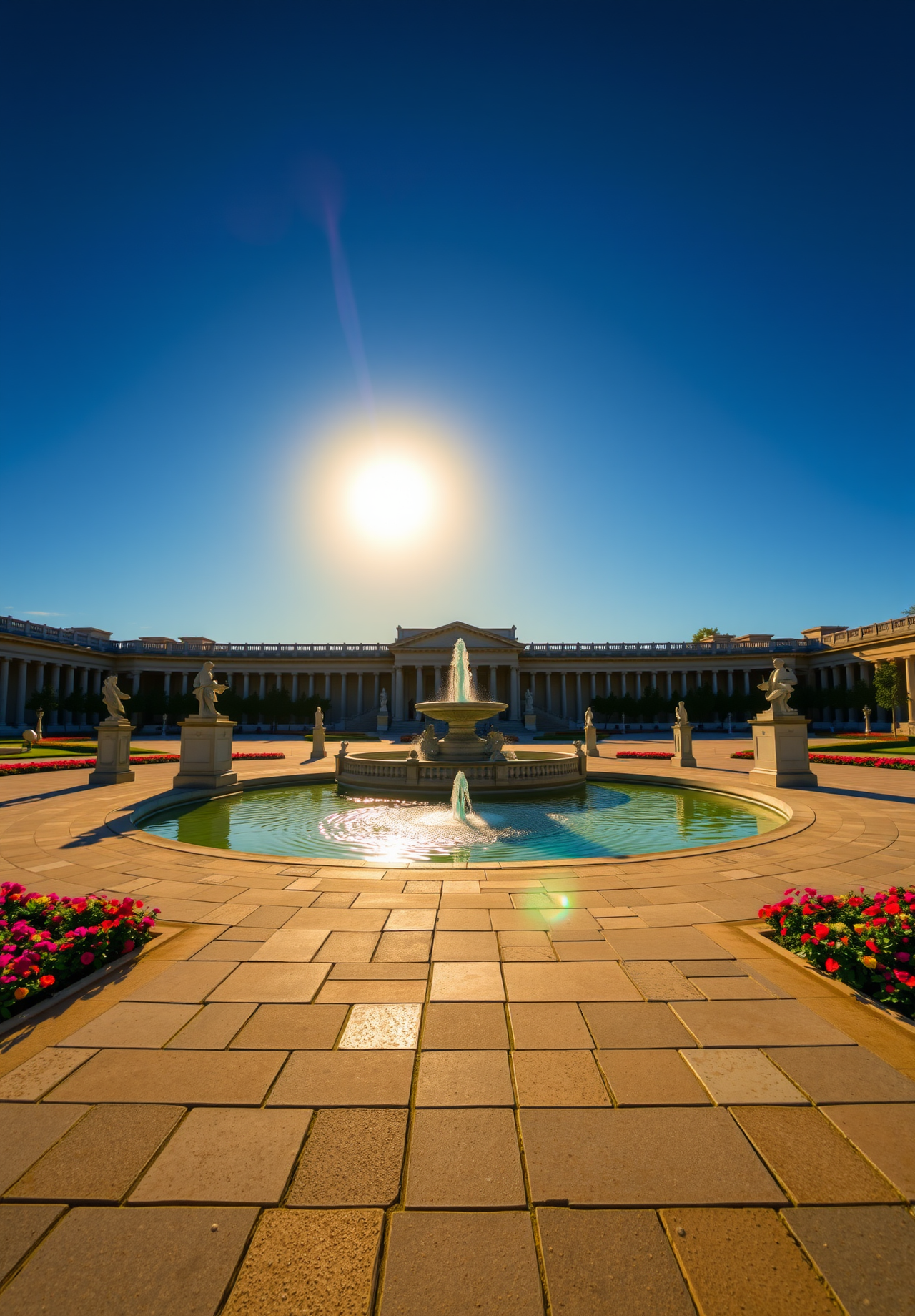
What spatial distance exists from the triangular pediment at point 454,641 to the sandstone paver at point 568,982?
254ft

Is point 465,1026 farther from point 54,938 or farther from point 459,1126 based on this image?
point 54,938

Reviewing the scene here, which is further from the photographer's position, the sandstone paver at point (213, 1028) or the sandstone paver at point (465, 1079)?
→ the sandstone paver at point (213, 1028)

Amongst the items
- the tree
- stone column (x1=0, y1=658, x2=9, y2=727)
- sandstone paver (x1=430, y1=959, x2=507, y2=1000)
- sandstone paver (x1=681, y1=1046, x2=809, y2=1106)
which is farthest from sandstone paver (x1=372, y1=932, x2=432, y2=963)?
stone column (x1=0, y1=658, x2=9, y2=727)

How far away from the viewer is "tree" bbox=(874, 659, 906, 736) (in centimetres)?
5794

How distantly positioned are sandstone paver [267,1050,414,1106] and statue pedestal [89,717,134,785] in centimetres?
2091

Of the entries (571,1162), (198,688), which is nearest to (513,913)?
(571,1162)

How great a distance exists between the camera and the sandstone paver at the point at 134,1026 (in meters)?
4.96

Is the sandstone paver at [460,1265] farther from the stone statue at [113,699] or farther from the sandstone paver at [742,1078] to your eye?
the stone statue at [113,699]

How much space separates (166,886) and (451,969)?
5476 mm

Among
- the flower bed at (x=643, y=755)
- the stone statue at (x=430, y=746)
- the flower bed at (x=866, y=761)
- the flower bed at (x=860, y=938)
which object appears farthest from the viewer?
the flower bed at (x=643, y=755)

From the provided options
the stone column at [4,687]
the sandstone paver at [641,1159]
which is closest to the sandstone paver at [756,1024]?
the sandstone paver at [641,1159]

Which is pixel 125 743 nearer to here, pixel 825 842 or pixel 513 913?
pixel 513 913

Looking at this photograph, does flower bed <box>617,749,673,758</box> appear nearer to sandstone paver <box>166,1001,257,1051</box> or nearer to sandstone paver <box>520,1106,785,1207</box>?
sandstone paver <box>166,1001,257,1051</box>

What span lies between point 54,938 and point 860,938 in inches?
329
